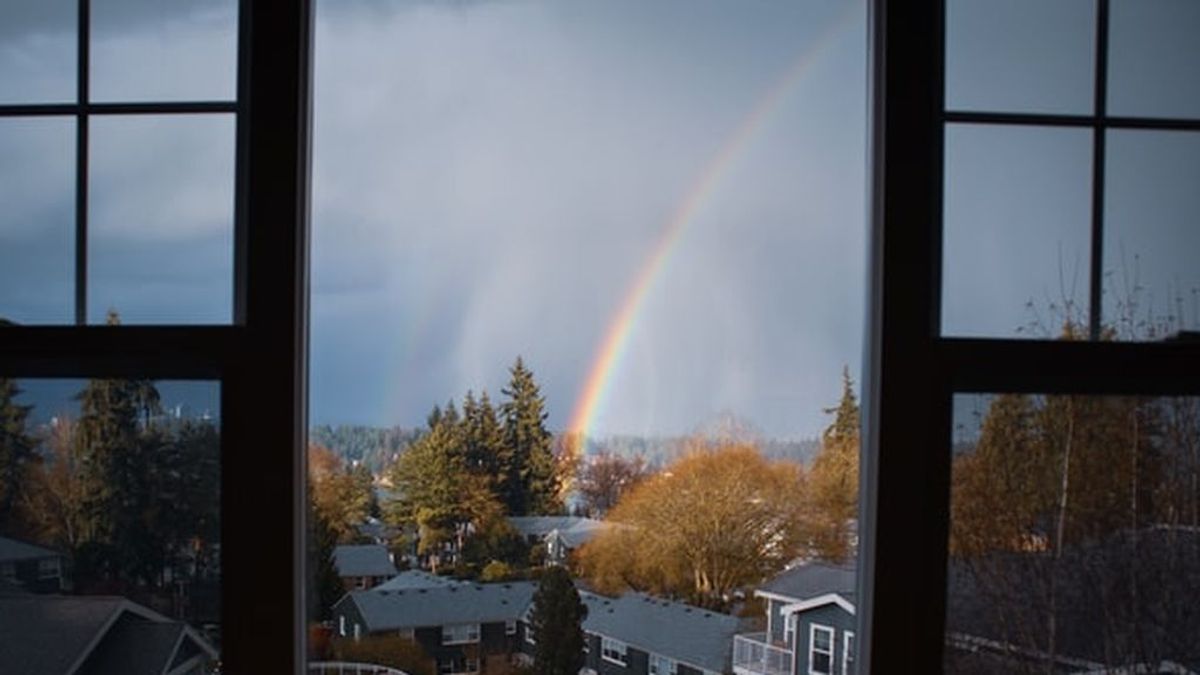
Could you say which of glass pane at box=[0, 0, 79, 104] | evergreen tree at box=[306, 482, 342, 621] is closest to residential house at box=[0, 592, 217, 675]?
evergreen tree at box=[306, 482, 342, 621]

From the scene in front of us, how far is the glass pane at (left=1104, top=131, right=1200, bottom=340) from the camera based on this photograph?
7.03 feet

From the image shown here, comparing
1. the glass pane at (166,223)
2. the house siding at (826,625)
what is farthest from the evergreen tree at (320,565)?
the house siding at (826,625)

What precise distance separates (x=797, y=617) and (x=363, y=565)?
0.92 meters

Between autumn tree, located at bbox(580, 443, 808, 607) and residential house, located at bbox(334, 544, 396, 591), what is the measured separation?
42 centimetres

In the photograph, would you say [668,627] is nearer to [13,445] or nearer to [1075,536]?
[1075,536]

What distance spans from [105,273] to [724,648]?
152 cm

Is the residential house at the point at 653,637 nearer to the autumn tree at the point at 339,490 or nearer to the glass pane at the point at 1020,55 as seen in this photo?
the autumn tree at the point at 339,490

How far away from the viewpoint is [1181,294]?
2145 millimetres

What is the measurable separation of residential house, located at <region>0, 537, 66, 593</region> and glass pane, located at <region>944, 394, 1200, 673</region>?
1854mm

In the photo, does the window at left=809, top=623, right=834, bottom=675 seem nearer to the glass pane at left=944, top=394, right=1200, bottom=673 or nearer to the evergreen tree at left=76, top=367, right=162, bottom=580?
the glass pane at left=944, top=394, right=1200, bottom=673

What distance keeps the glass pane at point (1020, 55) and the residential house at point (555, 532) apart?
1.18 meters

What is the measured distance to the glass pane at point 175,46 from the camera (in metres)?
2.14

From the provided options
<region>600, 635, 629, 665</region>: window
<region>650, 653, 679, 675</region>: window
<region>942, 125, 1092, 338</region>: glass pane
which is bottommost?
<region>650, 653, 679, 675</region>: window

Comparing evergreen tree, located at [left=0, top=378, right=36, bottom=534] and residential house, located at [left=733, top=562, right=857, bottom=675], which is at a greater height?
evergreen tree, located at [left=0, top=378, right=36, bottom=534]
